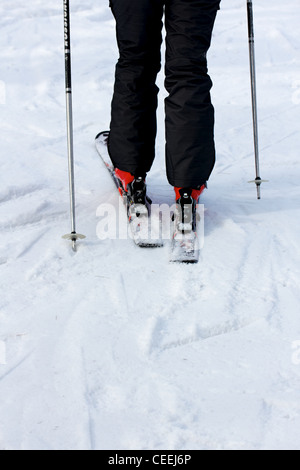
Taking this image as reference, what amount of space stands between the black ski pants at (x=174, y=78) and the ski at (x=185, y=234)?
11 cm

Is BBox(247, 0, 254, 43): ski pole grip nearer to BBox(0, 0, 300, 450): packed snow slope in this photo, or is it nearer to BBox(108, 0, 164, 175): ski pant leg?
BBox(108, 0, 164, 175): ski pant leg

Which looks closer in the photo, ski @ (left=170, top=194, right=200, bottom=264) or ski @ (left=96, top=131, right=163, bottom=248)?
ski @ (left=170, top=194, right=200, bottom=264)

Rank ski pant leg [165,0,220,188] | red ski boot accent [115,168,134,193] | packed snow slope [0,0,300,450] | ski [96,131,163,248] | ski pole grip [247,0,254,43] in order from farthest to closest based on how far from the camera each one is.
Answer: ski pole grip [247,0,254,43] → red ski boot accent [115,168,134,193] → ski [96,131,163,248] → ski pant leg [165,0,220,188] → packed snow slope [0,0,300,450]

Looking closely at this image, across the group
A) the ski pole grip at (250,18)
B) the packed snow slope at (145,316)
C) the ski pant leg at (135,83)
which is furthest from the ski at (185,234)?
the ski pole grip at (250,18)

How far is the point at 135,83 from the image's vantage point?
2699mm

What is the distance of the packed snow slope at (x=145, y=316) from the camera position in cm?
148

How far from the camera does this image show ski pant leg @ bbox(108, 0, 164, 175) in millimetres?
2541

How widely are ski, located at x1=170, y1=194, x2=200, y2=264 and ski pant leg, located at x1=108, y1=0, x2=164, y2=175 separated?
32 cm

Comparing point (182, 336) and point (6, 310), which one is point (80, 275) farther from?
point (182, 336)

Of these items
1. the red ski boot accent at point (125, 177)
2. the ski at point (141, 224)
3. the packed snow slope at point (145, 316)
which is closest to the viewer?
→ the packed snow slope at point (145, 316)

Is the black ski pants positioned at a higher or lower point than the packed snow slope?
higher

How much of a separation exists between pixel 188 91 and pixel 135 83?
30 centimetres

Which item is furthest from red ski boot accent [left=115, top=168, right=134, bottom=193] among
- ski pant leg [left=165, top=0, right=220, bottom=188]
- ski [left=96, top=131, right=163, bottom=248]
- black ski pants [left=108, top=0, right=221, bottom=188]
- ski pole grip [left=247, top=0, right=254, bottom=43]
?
ski pole grip [left=247, top=0, right=254, bottom=43]

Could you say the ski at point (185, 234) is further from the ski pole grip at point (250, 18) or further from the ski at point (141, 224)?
the ski pole grip at point (250, 18)
